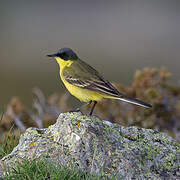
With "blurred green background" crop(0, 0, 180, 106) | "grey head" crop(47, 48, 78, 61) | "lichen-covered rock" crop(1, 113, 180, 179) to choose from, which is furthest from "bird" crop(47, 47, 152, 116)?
"blurred green background" crop(0, 0, 180, 106)

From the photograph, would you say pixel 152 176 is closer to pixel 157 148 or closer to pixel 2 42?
pixel 157 148

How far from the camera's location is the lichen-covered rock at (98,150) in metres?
5.75

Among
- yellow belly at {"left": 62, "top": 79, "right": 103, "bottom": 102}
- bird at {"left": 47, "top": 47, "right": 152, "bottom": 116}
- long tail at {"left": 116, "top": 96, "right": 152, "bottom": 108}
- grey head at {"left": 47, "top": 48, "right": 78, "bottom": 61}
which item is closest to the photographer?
long tail at {"left": 116, "top": 96, "right": 152, "bottom": 108}

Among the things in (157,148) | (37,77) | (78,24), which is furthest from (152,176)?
(78,24)

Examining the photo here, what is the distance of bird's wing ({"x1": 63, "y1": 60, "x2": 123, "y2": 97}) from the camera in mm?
7521

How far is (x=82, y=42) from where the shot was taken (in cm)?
3866

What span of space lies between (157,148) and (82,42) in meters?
32.8

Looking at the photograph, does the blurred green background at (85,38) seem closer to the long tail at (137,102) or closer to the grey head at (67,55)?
the grey head at (67,55)

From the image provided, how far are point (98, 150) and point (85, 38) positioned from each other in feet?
113

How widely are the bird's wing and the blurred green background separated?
621 inches

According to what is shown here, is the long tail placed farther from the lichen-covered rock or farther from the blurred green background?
the blurred green background

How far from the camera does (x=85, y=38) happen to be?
39.9m

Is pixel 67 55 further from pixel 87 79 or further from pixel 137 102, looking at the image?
pixel 137 102

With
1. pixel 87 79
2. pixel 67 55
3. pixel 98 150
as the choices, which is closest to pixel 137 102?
pixel 87 79
